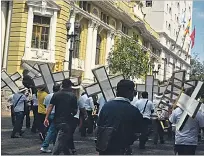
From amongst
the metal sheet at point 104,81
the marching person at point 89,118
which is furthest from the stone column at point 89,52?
the metal sheet at point 104,81

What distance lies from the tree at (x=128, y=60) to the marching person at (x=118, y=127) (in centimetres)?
2377

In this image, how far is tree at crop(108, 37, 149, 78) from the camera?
28.3 m

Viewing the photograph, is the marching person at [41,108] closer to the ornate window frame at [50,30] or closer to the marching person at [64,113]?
the marching person at [64,113]

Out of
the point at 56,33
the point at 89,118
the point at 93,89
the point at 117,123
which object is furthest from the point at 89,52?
the point at 117,123

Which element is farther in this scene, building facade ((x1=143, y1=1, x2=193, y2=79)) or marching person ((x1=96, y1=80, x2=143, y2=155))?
building facade ((x1=143, y1=1, x2=193, y2=79))

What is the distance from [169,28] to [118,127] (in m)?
48.3

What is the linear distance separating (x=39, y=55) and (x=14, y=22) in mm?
2394

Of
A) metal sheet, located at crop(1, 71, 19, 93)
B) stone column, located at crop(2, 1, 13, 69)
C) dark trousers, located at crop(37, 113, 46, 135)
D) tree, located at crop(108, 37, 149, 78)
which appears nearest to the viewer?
dark trousers, located at crop(37, 113, 46, 135)

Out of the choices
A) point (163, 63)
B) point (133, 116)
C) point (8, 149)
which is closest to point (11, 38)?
point (8, 149)

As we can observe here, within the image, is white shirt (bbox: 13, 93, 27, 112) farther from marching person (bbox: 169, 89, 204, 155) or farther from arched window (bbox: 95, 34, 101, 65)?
arched window (bbox: 95, 34, 101, 65)

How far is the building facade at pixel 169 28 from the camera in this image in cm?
4828

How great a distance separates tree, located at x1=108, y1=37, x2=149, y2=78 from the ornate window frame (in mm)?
5890

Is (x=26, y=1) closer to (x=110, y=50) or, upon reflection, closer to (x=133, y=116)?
(x=110, y=50)

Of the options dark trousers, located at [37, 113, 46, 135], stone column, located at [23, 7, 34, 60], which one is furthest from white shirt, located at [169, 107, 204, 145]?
stone column, located at [23, 7, 34, 60]
